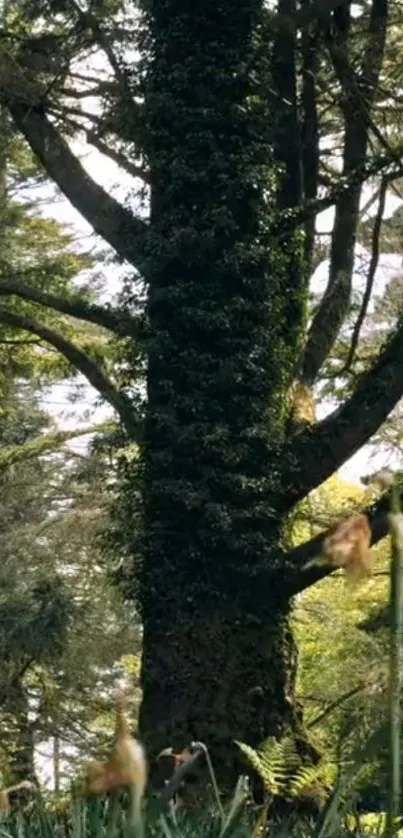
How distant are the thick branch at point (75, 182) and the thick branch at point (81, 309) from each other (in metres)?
0.51

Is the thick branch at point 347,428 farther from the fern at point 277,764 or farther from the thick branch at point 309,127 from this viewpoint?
the fern at point 277,764

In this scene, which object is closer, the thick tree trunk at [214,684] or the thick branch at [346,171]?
the thick tree trunk at [214,684]

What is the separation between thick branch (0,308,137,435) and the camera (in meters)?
9.56

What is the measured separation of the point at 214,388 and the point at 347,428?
103 cm

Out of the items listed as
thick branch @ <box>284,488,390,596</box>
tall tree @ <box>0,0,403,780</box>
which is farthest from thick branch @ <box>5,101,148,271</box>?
thick branch @ <box>284,488,390,596</box>

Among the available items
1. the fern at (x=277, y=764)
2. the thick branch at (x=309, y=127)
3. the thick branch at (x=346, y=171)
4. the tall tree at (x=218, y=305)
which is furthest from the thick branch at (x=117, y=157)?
the fern at (x=277, y=764)

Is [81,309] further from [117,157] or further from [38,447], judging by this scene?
[38,447]

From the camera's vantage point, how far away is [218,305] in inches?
354

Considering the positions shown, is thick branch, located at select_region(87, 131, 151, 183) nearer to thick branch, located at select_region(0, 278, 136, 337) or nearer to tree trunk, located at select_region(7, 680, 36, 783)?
thick branch, located at select_region(0, 278, 136, 337)

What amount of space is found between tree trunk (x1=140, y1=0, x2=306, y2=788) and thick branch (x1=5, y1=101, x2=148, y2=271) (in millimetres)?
422

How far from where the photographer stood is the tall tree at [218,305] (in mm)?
8602

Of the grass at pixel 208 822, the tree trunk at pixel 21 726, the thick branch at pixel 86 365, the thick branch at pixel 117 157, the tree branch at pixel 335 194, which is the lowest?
the grass at pixel 208 822

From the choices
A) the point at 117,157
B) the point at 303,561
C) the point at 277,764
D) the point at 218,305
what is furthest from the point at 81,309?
the point at 277,764

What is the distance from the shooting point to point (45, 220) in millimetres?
17859
